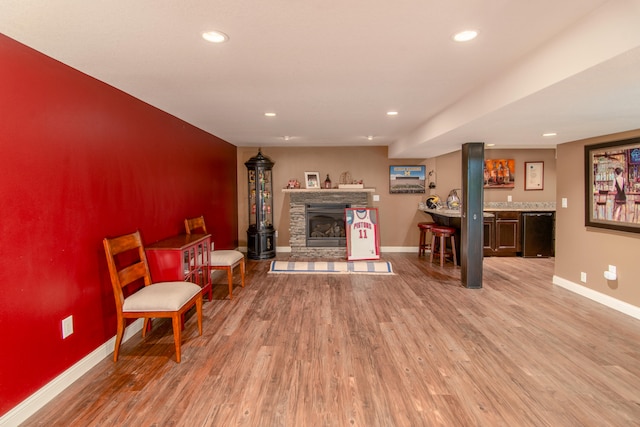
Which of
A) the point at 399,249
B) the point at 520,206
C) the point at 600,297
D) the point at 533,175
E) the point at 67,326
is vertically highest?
the point at 533,175

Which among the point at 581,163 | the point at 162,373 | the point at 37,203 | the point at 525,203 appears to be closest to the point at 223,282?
the point at 162,373

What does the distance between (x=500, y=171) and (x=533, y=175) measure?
0.72 meters

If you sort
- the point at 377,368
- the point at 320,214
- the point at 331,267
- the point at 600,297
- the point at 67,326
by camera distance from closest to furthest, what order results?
the point at 67,326
the point at 377,368
the point at 600,297
the point at 331,267
the point at 320,214

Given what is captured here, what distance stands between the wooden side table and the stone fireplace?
3022 millimetres

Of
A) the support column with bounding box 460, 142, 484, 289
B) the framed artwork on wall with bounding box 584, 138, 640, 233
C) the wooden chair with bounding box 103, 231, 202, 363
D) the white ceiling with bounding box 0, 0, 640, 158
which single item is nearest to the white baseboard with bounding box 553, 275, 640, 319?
the framed artwork on wall with bounding box 584, 138, 640, 233

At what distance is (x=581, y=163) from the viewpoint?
418cm

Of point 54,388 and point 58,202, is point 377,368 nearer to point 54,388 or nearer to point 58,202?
point 54,388

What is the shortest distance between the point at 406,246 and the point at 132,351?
558 centimetres

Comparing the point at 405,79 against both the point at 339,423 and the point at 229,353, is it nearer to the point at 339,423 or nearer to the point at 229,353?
the point at 339,423

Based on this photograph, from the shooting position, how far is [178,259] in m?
3.21

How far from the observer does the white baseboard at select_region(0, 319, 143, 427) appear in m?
1.92

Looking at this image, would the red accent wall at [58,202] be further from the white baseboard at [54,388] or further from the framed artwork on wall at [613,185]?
the framed artwork on wall at [613,185]

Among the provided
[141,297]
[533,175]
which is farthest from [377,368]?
[533,175]

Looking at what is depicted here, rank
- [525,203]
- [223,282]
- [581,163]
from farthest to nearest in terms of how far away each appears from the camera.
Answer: [525,203], [223,282], [581,163]
